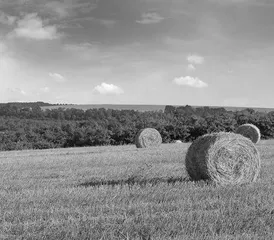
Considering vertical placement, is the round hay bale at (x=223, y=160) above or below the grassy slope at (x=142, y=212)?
above

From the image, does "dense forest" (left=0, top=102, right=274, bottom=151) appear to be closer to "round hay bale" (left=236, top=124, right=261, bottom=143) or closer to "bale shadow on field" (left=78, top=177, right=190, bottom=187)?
"round hay bale" (left=236, top=124, right=261, bottom=143)

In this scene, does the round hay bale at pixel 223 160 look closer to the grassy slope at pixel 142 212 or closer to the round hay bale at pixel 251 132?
the grassy slope at pixel 142 212

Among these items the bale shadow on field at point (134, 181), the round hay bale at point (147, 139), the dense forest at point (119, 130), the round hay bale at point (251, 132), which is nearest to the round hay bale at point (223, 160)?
the bale shadow on field at point (134, 181)

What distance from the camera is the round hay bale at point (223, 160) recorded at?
33.0 ft

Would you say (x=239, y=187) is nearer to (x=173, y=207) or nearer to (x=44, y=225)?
(x=173, y=207)

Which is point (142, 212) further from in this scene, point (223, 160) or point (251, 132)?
point (251, 132)

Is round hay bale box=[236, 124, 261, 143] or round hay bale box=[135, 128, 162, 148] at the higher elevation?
round hay bale box=[236, 124, 261, 143]

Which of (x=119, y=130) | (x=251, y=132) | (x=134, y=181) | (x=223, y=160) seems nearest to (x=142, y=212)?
(x=134, y=181)

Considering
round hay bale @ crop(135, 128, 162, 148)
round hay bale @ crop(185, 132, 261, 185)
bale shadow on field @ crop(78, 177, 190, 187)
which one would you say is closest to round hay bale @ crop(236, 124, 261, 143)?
round hay bale @ crop(135, 128, 162, 148)

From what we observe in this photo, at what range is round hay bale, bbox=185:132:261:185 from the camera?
33.0ft

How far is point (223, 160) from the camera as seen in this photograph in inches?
403

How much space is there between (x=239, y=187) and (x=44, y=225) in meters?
4.79

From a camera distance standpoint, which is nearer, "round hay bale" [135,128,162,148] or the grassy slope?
the grassy slope

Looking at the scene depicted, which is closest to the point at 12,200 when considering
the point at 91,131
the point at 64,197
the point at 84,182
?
the point at 64,197
